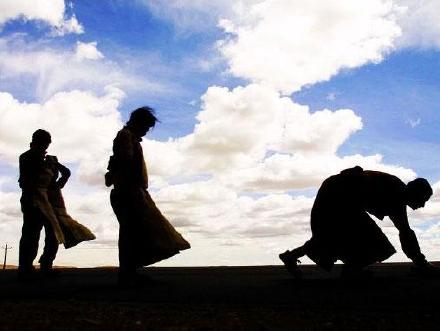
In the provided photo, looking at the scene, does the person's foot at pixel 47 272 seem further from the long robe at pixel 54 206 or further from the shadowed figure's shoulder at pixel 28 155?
the shadowed figure's shoulder at pixel 28 155

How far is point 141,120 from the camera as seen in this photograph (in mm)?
6406

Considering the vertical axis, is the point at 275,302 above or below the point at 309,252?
below

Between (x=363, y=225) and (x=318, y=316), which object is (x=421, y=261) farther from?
(x=318, y=316)

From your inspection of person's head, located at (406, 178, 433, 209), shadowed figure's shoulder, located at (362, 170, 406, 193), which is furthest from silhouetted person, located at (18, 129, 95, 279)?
person's head, located at (406, 178, 433, 209)

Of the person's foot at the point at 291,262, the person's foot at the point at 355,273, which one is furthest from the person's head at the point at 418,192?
the person's foot at the point at 291,262

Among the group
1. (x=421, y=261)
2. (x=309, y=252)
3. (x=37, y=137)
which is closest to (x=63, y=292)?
(x=37, y=137)

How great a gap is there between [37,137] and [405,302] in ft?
16.7

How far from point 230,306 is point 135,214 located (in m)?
2.00

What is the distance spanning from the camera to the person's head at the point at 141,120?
6.39 meters

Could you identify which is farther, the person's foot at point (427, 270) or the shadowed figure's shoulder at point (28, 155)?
the shadowed figure's shoulder at point (28, 155)

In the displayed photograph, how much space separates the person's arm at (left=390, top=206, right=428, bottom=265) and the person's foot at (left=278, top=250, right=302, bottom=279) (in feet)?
4.05

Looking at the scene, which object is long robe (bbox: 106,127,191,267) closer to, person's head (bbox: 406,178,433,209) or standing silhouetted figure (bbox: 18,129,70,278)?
standing silhouetted figure (bbox: 18,129,70,278)

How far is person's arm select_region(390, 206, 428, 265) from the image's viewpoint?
646 centimetres

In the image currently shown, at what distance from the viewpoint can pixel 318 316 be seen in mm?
4152
